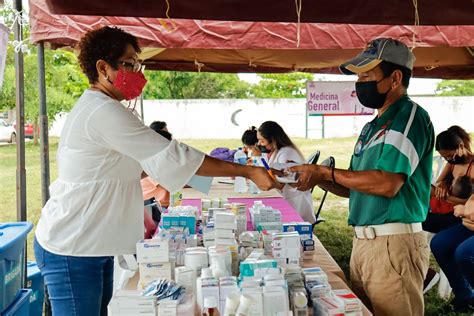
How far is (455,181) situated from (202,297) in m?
3.54

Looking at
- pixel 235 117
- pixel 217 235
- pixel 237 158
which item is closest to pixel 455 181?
pixel 237 158

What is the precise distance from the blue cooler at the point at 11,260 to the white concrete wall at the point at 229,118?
49.6 feet

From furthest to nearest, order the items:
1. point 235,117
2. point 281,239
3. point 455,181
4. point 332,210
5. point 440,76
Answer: point 235,117 < point 332,210 < point 440,76 < point 455,181 < point 281,239

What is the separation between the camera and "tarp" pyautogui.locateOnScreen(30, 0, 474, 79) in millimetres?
3420

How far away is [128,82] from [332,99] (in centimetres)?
594

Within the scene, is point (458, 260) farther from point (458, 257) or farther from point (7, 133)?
point (7, 133)

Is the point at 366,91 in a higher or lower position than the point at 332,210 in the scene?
higher

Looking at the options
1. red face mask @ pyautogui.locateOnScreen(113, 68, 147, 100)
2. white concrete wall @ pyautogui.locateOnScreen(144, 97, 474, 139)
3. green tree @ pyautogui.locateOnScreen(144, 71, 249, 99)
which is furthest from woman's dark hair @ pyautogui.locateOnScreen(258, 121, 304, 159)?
green tree @ pyautogui.locateOnScreen(144, 71, 249, 99)

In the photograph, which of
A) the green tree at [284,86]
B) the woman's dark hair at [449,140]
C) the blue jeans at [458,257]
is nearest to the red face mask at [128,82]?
the blue jeans at [458,257]

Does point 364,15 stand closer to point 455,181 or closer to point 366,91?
point 366,91

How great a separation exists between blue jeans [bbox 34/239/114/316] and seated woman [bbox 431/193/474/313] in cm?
284

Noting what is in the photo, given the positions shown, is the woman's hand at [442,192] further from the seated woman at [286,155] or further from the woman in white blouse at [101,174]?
the woman in white blouse at [101,174]

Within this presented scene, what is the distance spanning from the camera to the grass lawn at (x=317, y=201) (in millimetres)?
5406

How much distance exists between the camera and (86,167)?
6.14 ft
